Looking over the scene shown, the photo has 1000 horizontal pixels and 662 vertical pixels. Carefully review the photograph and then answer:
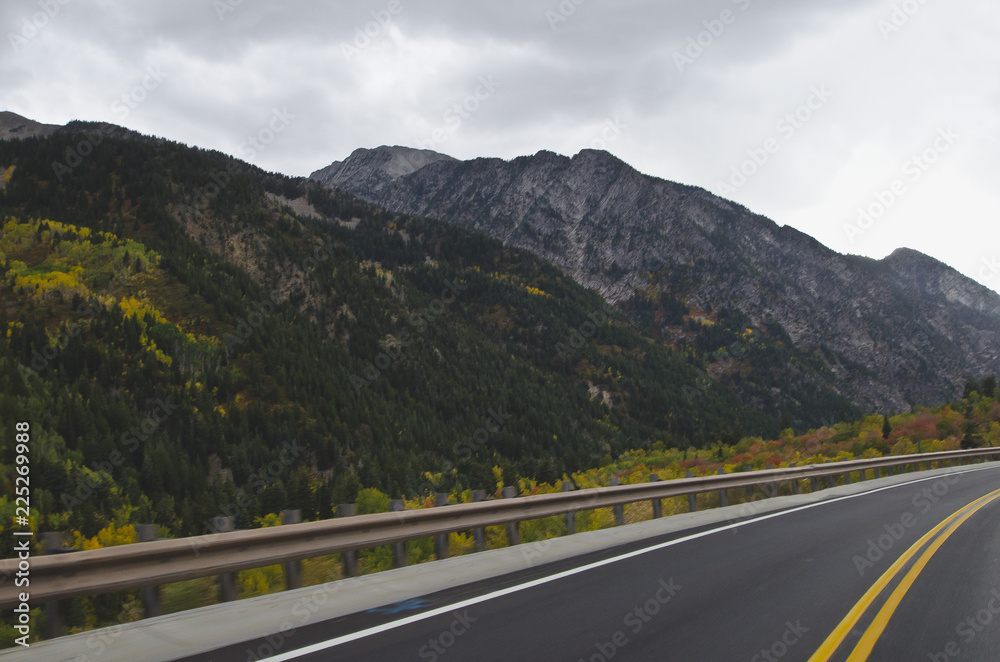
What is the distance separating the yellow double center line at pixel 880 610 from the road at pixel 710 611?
20mm

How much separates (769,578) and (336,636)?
5.08 meters

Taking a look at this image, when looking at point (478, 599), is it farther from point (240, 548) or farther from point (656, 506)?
point (656, 506)

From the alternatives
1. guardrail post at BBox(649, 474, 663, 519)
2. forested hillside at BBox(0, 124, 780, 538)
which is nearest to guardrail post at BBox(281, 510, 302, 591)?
guardrail post at BBox(649, 474, 663, 519)

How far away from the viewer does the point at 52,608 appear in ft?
17.9

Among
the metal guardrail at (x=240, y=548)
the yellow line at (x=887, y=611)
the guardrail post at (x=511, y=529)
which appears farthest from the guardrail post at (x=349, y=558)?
the yellow line at (x=887, y=611)

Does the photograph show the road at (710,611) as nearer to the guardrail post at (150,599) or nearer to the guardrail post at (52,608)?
the guardrail post at (150,599)

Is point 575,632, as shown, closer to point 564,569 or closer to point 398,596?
point 398,596

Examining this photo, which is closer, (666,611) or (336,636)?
(336,636)

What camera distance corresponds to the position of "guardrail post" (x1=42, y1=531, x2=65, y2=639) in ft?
17.7

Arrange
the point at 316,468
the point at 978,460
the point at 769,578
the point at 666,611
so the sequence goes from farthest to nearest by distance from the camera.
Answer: the point at 316,468, the point at 978,460, the point at 769,578, the point at 666,611

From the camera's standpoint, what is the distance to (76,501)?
45656 mm

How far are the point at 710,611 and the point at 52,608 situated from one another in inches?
226

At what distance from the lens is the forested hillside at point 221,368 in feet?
209

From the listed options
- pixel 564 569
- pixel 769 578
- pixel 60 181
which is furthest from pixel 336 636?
pixel 60 181
